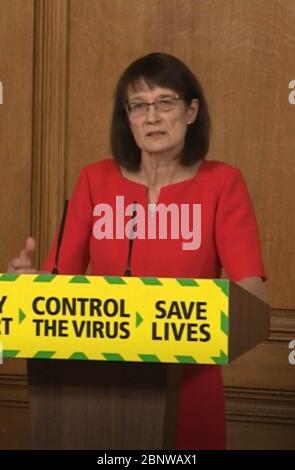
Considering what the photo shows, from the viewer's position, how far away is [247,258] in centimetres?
193

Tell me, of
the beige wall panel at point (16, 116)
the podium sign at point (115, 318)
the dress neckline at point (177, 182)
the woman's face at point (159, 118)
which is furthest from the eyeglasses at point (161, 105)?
the beige wall panel at point (16, 116)

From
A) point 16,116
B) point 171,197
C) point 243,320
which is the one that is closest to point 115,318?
point 243,320

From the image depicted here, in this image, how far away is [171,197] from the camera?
2084 mm

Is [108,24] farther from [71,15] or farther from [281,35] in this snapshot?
[281,35]

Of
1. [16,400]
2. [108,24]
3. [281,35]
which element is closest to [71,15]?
[108,24]

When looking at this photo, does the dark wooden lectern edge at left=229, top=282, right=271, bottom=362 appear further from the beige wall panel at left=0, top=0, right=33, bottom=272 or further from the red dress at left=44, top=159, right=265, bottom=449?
the beige wall panel at left=0, top=0, right=33, bottom=272

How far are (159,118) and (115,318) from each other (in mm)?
744

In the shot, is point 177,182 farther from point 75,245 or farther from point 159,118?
point 75,245

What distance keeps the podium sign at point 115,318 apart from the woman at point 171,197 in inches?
17.4

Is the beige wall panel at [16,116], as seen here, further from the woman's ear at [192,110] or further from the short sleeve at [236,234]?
the short sleeve at [236,234]

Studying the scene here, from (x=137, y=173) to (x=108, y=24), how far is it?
3.62 feet

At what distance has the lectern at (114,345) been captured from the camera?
1.39 m

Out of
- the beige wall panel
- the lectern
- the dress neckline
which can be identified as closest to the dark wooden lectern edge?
the lectern

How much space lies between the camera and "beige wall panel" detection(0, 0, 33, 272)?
10.3 feet
